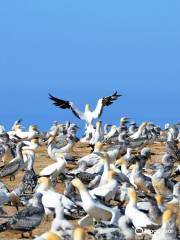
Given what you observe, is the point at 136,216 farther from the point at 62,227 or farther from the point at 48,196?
the point at 48,196

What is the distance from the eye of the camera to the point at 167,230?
1320 cm

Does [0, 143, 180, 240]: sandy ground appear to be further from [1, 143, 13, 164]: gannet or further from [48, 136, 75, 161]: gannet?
[1, 143, 13, 164]: gannet

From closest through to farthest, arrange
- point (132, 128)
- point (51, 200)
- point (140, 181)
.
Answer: point (51, 200)
point (140, 181)
point (132, 128)

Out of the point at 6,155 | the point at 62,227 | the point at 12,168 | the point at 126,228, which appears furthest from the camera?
the point at 6,155

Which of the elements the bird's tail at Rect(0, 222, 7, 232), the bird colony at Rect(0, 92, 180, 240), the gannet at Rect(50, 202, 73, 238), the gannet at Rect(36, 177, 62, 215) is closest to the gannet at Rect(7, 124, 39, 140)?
the bird colony at Rect(0, 92, 180, 240)

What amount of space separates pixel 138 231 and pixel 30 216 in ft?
4.90

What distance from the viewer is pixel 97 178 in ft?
62.3

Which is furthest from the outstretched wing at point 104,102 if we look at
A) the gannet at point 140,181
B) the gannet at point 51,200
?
the gannet at point 51,200

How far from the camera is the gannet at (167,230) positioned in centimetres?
1302

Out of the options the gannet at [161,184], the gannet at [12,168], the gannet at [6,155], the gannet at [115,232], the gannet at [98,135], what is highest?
the gannet at [98,135]

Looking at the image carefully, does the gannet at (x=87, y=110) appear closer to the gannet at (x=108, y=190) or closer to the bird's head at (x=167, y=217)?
the gannet at (x=108, y=190)

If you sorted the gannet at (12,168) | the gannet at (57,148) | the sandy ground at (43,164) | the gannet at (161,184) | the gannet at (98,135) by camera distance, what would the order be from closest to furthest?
the sandy ground at (43,164)
the gannet at (161,184)
the gannet at (12,168)
the gannet at (57,148)
the gannet at (98,135)

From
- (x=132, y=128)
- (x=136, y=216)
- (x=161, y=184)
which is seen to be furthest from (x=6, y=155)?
(x=132, y=128)

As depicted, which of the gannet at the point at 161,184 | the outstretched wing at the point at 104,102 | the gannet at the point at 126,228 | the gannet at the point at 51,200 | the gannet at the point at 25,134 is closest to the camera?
the gannet at the point at 126,228
